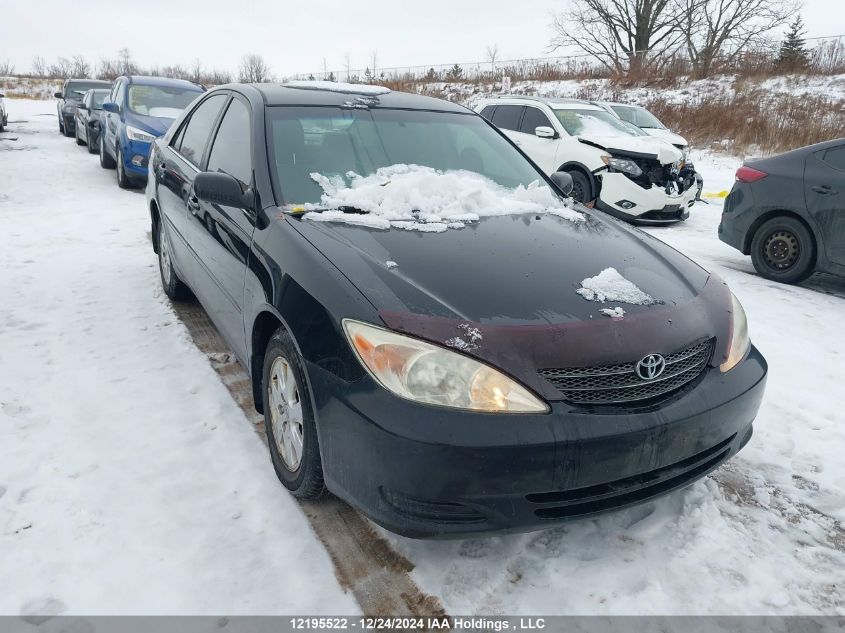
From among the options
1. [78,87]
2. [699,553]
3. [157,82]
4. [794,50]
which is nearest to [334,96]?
[699,553]

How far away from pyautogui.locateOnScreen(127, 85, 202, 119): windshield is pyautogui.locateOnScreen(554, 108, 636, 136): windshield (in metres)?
5.93

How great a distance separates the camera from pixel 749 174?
6105 millimetres

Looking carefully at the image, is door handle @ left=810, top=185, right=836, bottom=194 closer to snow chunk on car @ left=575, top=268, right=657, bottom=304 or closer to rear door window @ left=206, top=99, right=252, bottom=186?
snow chunk on car @ left=575, top=268, right=657, bottom=304

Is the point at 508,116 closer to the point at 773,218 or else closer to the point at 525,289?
the point at 773,218

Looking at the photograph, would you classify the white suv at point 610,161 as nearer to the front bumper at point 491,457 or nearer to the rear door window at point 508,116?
the rear door window at point 508,116

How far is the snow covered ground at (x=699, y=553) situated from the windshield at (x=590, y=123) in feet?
22.2

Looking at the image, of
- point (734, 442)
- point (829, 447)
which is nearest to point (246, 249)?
point (734, 442)

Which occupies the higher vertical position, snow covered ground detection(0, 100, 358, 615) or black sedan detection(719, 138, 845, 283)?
black sedan detection(719, 138, 845, 283)

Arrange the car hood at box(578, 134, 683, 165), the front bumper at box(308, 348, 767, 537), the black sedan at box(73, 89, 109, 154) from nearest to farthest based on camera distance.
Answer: the front bumper at box(308, 348, 767, 537), the car hood at box(578, 134, 683, 165), the black sedan at box(73, 89, 109, 154)

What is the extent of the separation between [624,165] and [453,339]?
714 centimetres

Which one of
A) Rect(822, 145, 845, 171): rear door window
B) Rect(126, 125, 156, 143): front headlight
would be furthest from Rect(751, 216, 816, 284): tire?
Rect(126, 125, 156, 143): front headlight

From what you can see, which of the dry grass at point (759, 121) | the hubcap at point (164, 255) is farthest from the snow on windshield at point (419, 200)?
the dry grass at point (759, 121)

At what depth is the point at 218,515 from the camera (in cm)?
243

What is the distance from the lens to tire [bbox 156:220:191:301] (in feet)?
14.9
